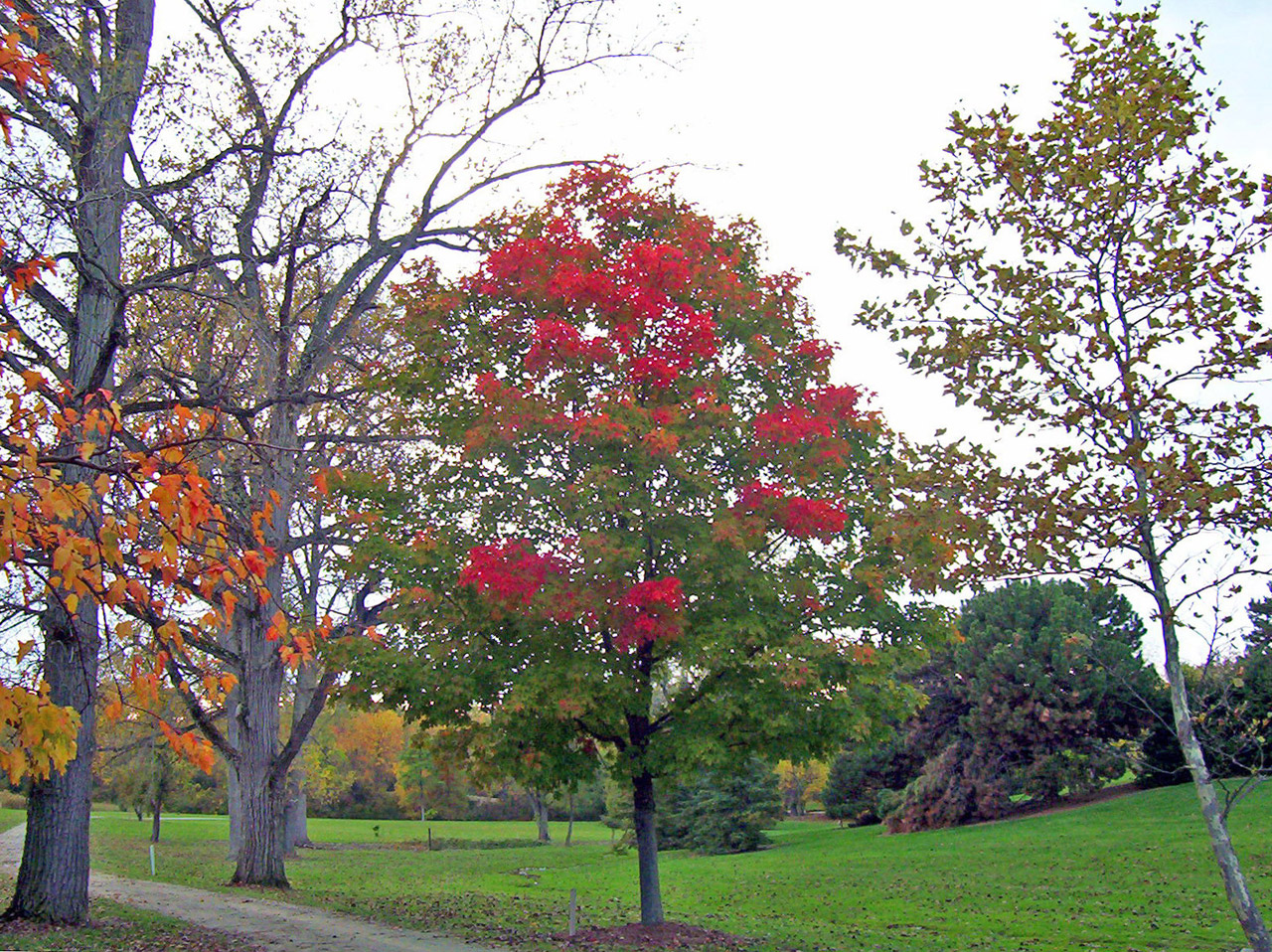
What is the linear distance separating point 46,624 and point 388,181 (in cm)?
865

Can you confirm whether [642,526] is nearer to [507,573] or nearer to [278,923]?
[507,573]

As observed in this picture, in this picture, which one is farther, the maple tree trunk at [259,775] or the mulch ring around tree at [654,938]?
the maple tree trunk at [259,775]

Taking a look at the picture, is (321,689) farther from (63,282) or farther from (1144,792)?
(1144,792)

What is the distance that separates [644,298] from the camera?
11.8 metres

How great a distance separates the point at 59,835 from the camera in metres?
11.3

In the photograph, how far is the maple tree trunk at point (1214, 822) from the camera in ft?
22.1

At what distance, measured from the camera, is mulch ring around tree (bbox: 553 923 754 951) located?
1161 cm

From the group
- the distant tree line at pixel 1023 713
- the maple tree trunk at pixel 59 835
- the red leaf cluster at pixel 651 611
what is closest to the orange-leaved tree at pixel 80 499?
the maple tree trunk at pixel 59 835

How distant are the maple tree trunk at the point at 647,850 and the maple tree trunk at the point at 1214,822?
22.8 ft

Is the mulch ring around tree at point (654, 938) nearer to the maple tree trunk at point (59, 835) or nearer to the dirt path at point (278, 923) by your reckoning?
the dirt path at point (278, 923)

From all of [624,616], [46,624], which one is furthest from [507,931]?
[46,624]

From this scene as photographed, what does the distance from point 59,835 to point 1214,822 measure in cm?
1159

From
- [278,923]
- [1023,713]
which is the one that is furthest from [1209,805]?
[1023,713]

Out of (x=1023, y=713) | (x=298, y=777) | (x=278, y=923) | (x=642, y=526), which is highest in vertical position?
(x=642, y=526)
